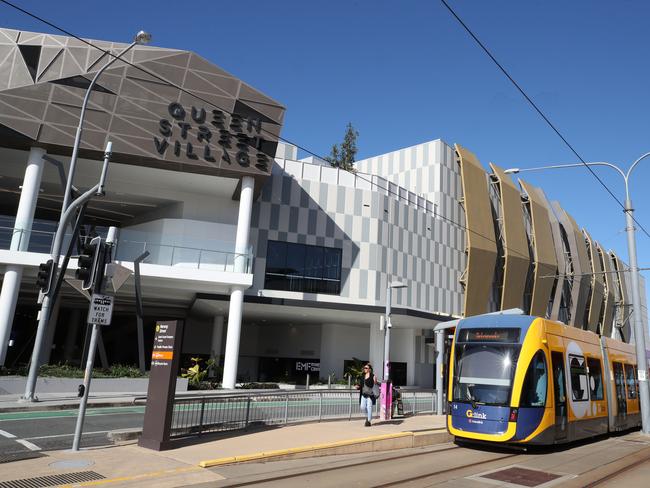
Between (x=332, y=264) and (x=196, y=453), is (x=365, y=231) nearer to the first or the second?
(x=332, y=264)

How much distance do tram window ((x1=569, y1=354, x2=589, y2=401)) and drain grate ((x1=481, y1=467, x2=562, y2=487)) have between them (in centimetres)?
428

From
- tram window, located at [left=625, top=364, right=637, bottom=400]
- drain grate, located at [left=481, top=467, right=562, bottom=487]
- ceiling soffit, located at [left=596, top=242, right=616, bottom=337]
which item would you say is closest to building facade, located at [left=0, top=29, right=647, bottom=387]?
tram window, located at [left=625, top=364, right=637, bottom=400]

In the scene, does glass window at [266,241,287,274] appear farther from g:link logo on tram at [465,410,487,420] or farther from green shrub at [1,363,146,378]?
g:link logo on tram at [465,410,487,420]

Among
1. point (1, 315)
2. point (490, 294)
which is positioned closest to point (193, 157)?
point (1, 315)

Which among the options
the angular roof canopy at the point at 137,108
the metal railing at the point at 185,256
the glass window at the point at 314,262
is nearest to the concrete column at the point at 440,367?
the metal railing at the point at 185,256

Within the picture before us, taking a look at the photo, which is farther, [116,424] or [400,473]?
[116,424]

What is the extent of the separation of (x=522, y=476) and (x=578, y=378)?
5.58 meters

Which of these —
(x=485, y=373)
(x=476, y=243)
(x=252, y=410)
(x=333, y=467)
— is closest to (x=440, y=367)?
(x=485, y=373)

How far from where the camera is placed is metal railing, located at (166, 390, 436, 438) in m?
11.7

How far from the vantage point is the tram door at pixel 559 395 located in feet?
39.5

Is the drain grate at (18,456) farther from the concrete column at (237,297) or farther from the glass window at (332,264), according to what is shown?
the glass window at (332,264)

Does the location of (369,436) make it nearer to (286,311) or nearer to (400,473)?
(400,473)

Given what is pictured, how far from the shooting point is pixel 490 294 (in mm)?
42469

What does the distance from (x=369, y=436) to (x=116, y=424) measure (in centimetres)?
705
